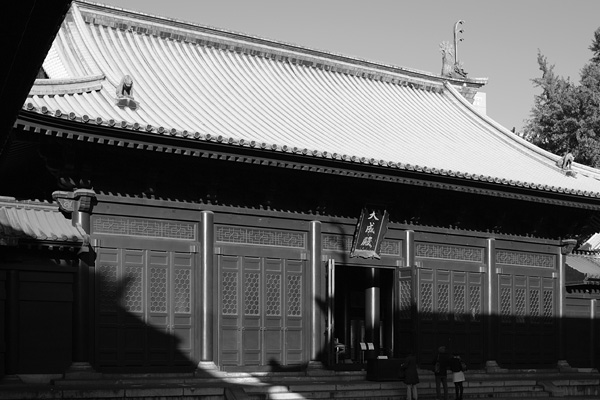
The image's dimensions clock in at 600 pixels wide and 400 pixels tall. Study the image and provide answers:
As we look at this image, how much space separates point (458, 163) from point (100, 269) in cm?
1014

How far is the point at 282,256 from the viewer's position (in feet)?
73.7

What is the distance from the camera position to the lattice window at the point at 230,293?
21531mm

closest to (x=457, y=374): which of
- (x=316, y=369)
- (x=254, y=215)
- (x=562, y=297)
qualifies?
(x=316, y=369)

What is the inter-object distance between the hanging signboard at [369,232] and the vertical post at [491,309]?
3735mm

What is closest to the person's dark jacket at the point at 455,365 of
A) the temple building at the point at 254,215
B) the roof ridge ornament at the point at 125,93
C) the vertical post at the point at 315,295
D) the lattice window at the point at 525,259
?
the temple building at the point at 254,215

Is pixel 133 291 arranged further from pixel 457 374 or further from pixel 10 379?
pixel 457 374

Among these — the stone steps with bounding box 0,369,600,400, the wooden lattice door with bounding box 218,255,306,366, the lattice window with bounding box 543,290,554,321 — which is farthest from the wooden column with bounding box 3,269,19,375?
the lattice window with bounding box 543,290,554,321

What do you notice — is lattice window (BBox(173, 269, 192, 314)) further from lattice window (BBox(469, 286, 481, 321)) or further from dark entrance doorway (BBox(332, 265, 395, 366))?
lattice window (BBox(469, 286, 481, 321))

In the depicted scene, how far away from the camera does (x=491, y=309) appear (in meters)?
26.0

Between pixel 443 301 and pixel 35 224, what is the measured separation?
10600 mm

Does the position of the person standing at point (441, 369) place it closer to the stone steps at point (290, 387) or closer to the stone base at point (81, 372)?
the stone steps at point (290, 387)

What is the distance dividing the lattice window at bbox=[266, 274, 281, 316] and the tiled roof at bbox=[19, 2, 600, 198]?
294cm

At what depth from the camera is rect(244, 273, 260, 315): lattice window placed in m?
21.8

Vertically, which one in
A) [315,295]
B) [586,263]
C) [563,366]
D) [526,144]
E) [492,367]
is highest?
[526,144]
